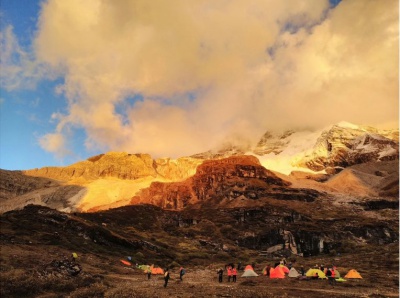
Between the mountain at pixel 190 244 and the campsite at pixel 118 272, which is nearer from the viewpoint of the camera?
the campsite at pixel 118 272

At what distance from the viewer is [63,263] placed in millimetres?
40062

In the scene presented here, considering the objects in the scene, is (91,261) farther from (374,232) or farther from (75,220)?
(374,232)

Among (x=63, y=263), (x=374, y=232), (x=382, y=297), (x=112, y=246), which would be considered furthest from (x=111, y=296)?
(x=374, y=232)

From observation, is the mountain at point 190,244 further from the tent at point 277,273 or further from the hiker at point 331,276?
the hiker at point 331,276

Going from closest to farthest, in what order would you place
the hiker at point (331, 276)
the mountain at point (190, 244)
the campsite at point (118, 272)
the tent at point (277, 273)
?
the campsite at point (118, 272) < the mountain at point (190, 244) < the hiker at point (331, 276) < the tent at point (277, 273)

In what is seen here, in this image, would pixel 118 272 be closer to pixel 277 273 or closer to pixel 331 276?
pixel 277 273

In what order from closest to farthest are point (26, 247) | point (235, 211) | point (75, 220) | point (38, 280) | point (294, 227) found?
1. point (38, 280)
2. point (26, 247)
3. point (75, 220)
4. point (294, 227)
5. point (235, 211)

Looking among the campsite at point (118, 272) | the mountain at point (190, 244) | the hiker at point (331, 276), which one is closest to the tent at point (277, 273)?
the campsite at point (118, 272)

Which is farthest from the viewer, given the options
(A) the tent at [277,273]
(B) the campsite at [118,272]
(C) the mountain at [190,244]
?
(A) the tent at [277,273]

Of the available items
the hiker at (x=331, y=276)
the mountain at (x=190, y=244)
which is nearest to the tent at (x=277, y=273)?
the mountain at (x=190, y=244)

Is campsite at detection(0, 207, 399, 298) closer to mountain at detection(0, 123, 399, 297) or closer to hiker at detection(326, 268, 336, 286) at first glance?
mountain at detection(0, 123, 399, 297)

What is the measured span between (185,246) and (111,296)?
85122mm

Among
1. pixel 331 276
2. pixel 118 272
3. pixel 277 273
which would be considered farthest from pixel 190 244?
pixel 331 276

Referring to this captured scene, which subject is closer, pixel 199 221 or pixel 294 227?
pixel 294 227
